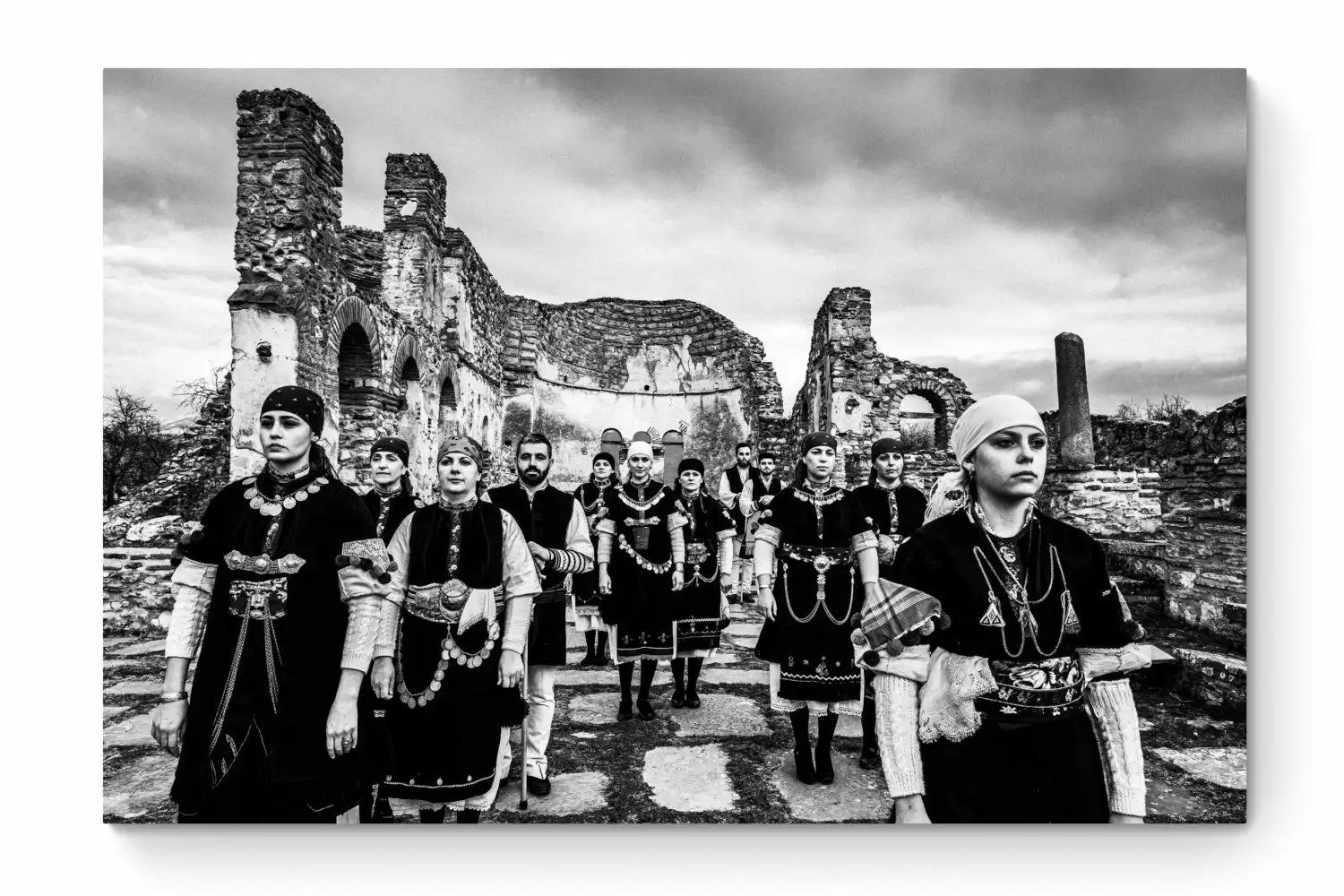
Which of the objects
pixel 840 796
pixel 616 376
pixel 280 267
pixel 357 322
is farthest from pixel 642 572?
pixel 616 376

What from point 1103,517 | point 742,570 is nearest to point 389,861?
point 1103,517

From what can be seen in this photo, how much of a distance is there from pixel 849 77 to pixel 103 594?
352 centimetres

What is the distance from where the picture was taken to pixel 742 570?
8.25 meters

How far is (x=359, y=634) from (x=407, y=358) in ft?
19.1

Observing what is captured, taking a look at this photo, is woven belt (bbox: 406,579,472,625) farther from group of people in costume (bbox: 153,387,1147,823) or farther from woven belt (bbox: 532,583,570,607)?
woven belt (bbox: 532,583,570,607)

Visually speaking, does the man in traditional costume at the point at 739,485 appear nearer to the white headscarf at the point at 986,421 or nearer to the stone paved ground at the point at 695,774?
the stone paved ground at the point at 695,774

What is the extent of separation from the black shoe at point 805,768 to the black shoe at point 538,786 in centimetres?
98

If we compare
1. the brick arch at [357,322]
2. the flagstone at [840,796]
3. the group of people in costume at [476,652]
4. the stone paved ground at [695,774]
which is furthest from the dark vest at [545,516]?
the brick arch at [357,322]

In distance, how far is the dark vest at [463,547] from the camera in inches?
98.3

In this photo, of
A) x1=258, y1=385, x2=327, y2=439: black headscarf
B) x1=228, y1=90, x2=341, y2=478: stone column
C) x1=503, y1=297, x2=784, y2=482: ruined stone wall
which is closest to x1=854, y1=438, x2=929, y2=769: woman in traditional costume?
x1=258, y1=385, x2=327, y2=439: black headscarf

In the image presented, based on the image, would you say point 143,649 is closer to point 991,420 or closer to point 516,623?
point 516,623

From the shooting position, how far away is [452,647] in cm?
246

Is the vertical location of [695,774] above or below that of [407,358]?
below

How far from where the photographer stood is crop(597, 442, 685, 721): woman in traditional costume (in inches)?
168
